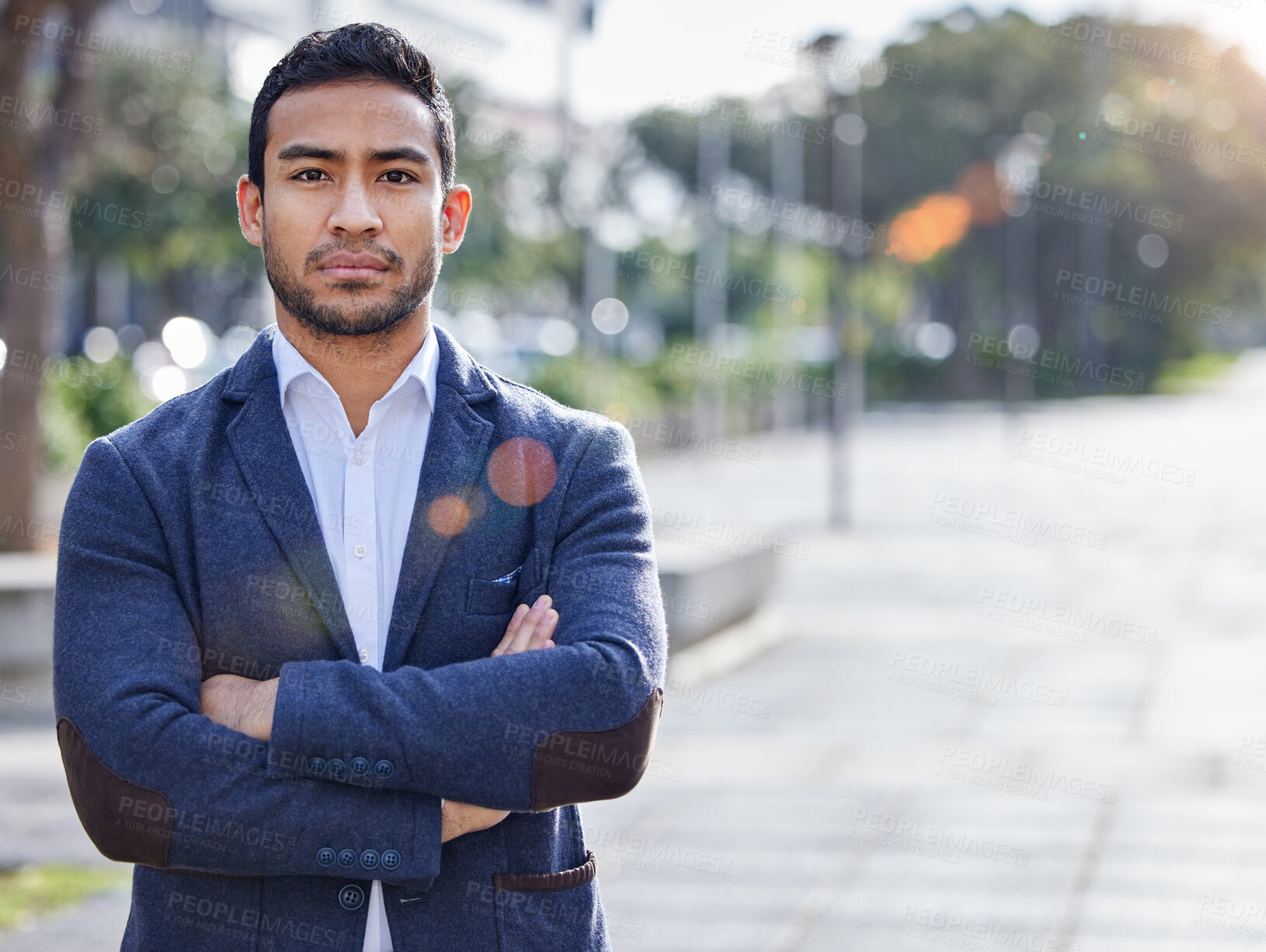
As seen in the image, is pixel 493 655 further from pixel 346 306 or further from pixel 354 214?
pixel 354 214

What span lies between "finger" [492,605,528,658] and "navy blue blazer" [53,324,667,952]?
0.06 ft

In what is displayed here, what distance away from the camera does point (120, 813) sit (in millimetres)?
1883

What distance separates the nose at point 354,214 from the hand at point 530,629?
54 centimetres

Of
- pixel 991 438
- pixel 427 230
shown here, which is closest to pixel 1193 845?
pixel 427 230

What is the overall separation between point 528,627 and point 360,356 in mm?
430

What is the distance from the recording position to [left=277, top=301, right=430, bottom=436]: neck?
6.60 feet

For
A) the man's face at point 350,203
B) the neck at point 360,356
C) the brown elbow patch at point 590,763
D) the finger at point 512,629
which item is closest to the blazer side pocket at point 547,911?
the brown elbow patch at point 590,763

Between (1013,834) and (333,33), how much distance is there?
14.3ft

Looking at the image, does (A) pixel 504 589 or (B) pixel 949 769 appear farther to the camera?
(B) pixel 949 769

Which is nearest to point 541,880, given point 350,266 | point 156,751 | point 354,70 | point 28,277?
point 156,751

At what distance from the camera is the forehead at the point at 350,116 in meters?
1.96

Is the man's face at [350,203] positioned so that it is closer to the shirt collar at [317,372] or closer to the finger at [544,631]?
the shirt collar at [317,372]

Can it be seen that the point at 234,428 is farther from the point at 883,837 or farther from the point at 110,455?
the point at 883,837

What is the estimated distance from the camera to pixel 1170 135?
165ft
